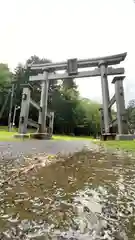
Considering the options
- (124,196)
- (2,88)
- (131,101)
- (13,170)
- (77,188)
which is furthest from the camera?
(131,101)

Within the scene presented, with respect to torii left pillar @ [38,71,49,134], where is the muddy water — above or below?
below

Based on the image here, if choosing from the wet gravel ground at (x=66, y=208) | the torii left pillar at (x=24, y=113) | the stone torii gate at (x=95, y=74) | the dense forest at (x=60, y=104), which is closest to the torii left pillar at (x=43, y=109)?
the stone torii gate at (x=95, y=74)

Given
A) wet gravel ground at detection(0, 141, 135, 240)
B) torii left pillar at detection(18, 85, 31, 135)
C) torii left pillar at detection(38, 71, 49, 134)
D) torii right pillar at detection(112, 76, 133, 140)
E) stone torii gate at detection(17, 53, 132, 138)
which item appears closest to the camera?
wet gravel ground at detection(0, 141, 135, 240)

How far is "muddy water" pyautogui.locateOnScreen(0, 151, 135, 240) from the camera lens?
3.84 ft

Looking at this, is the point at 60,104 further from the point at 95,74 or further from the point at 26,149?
the point at 26,149

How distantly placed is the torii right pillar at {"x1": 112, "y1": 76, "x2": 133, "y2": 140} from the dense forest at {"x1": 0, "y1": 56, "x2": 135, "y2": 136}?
21.3m

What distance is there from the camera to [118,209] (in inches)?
60.9

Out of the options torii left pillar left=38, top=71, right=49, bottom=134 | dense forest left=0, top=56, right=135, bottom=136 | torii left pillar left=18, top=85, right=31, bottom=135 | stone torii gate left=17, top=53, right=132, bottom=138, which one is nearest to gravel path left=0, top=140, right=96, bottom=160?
torii left pillar left=18, top=85, right=31, bottom=135

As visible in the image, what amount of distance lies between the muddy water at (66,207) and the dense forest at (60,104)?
31.2m

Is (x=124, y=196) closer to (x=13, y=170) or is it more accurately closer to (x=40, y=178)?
(x=40, y=178)

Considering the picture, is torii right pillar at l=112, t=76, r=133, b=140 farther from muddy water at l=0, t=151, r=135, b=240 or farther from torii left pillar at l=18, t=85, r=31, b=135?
muddy water at l=0, t=151, r=135, b=240

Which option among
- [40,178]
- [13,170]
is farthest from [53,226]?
[13,170]

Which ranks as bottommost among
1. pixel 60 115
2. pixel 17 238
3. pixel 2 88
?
pixel 17 238

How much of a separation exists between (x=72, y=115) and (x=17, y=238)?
1345 inches
